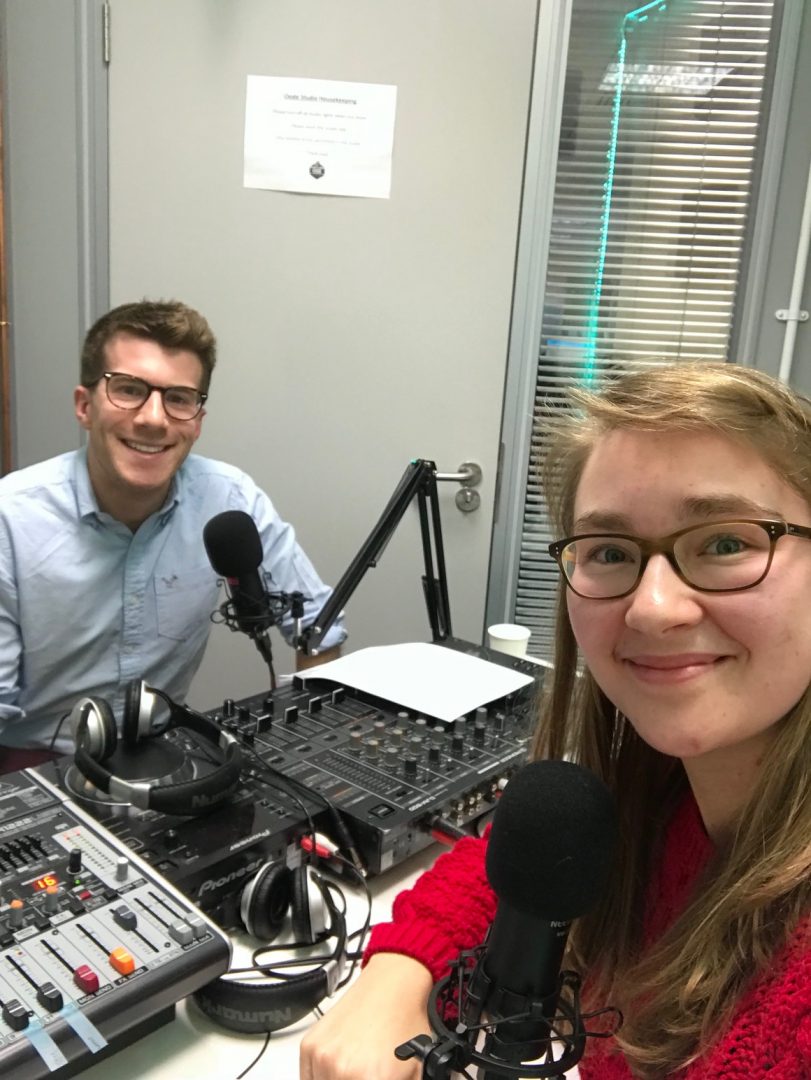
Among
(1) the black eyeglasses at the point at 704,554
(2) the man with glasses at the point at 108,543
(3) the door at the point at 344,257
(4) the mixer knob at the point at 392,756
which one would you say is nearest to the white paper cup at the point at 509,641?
(2) the man with glasses at the point at 108,543

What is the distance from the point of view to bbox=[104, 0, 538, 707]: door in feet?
6.72

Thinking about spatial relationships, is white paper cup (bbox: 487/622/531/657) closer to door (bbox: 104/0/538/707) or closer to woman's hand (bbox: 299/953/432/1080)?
door (bbox: 104/0/538/707)

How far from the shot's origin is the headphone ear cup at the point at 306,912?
0.86 m

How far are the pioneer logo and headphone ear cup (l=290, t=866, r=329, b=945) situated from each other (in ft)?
0.16

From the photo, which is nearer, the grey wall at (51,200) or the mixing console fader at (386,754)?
the mixing console fader at (386,754)

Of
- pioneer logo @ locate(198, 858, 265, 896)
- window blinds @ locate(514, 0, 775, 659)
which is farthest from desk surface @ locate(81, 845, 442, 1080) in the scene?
window blinds @ locate(514, 0, 775, 659)

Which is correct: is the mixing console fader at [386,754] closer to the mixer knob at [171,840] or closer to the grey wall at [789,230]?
the mixer knob at [171,840]

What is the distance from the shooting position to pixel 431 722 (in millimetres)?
1206

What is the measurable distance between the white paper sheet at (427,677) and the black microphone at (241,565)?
14 centimetres

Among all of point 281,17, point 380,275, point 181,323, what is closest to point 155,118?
point 281,17

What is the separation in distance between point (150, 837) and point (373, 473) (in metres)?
1.50

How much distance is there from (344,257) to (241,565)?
123cm

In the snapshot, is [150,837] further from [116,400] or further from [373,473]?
[373,473]

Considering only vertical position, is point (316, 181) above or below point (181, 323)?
above
